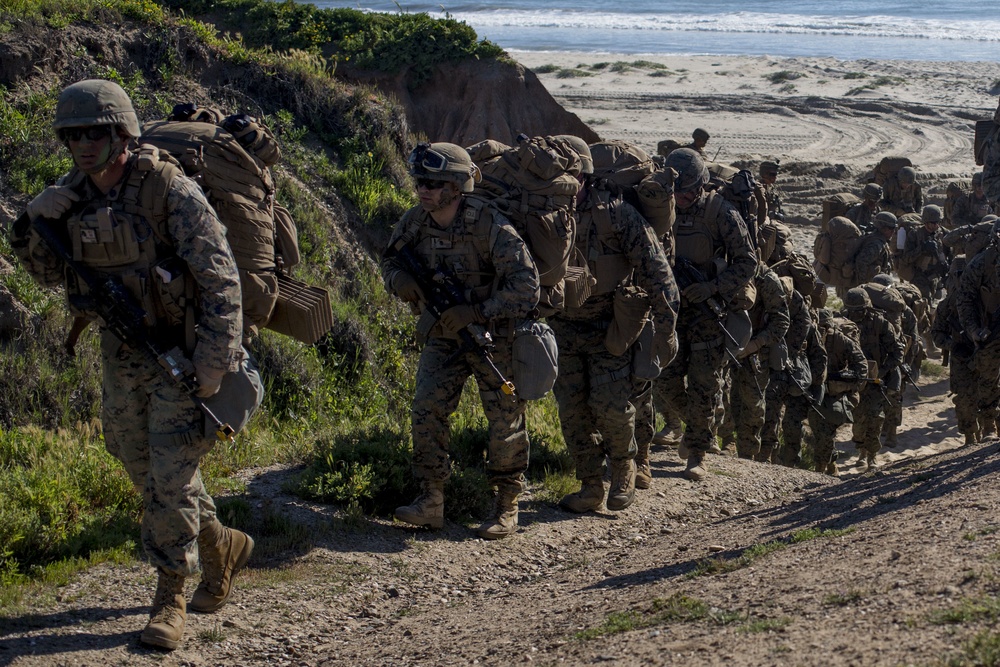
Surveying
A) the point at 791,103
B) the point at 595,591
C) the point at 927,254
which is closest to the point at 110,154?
the point at 595,591

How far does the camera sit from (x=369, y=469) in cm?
742

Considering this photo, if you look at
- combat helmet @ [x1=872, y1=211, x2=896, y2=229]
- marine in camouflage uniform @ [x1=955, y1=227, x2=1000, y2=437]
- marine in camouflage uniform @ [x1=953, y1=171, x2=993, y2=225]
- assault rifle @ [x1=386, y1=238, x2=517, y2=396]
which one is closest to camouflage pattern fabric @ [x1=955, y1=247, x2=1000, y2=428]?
marine in camouflage uniform @ [x1=955, y1=227, x2=1000, y2=437]

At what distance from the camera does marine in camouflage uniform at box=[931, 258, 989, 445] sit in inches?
455

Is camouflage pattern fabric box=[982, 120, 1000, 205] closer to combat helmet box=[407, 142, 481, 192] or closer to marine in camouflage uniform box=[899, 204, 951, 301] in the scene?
marine in camouflage uniform box=[899, 204, 951, 301]

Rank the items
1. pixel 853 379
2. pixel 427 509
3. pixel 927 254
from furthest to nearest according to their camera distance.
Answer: pixel 927 254
pixel 853 379
pixel 427 509

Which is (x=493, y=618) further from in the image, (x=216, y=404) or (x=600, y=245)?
(x=600, y=245)

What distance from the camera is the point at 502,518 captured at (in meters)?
7.41

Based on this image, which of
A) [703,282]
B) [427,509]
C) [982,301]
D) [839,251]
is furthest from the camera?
[839,251]

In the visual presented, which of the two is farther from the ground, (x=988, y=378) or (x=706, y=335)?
(x=706, y=335)

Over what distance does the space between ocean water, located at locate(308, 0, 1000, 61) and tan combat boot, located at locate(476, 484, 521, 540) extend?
38370mm

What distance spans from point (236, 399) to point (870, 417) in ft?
26.0

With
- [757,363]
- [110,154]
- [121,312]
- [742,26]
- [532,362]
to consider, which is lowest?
[757,363]

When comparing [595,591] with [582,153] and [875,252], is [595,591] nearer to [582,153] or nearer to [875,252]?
[582,153]

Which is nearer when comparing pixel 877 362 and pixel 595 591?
pixel 595 591
